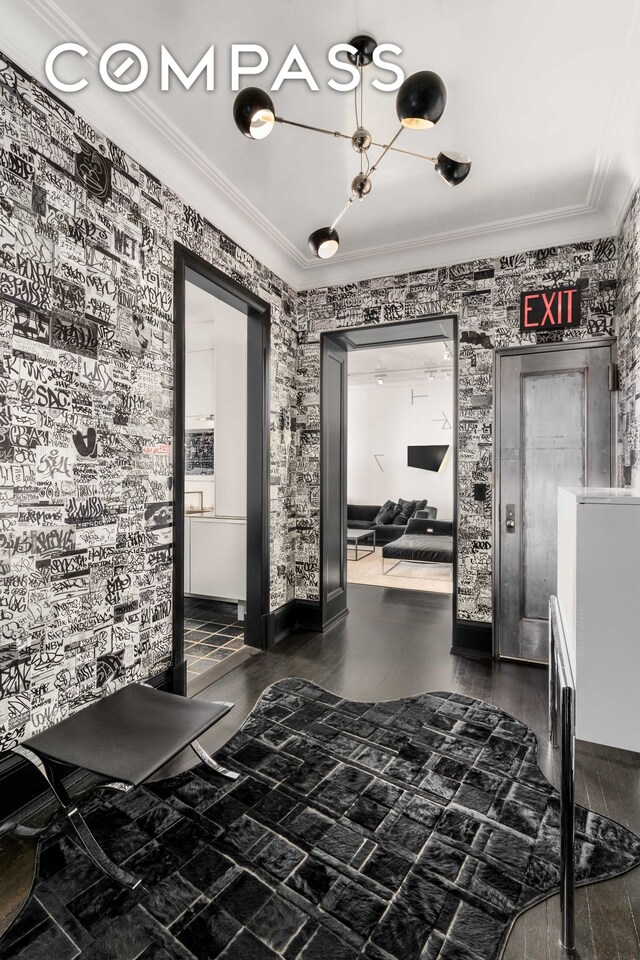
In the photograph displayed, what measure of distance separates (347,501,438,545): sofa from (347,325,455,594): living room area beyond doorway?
2cm

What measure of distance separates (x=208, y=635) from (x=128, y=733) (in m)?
2.17

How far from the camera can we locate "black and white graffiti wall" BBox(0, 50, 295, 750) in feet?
6.15

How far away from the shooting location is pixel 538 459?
3.44m

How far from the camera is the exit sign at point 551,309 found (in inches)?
130

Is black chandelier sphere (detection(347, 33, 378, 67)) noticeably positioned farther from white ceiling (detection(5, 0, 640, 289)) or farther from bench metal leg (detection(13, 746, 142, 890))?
bench metal leg (detection(13, 746, 142, 890))

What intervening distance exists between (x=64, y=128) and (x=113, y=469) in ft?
4.85

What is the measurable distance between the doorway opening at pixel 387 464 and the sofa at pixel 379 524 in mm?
19

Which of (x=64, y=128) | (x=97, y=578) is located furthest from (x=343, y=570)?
(x=64, y=128)

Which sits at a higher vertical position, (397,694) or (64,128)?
(64,128)

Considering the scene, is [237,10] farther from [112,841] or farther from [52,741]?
[112,841]

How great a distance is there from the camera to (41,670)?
77.7 inches

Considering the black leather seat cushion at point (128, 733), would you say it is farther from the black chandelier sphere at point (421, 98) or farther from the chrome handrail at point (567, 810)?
the black chandelier sphere at point (421, 98)

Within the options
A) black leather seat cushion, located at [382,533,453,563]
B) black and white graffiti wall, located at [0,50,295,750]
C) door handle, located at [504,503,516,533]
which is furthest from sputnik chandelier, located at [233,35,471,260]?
black leather seat cushion, located at [382,533,453,563]

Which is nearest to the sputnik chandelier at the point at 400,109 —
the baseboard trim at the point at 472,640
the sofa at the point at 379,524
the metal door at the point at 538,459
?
the metal door at the point at 538,459
